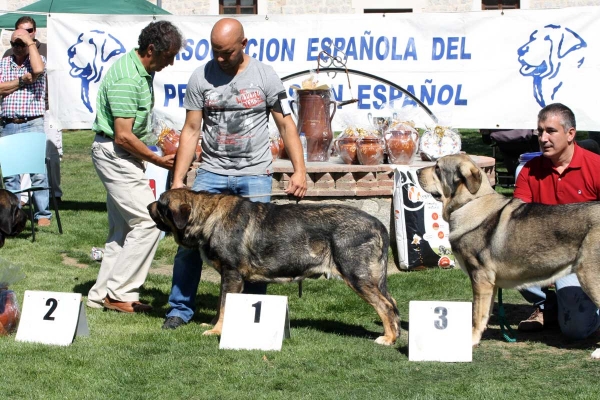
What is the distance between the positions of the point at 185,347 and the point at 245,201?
1.19 metres

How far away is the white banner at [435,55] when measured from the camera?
10500 millimetres

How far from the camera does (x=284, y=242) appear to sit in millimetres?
6207

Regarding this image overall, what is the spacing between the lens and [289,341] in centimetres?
619

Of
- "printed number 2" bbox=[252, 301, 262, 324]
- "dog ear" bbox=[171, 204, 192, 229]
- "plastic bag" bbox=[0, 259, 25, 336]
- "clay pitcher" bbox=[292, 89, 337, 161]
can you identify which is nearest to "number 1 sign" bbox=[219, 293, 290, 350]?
"printed number 2" bbox=[252, 301, 262, 324]

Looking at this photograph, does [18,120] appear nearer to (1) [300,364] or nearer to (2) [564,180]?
(1) [300,364]

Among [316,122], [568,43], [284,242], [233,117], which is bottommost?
[284,242]

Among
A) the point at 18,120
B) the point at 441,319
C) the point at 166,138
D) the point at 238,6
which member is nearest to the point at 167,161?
the point at 441,319

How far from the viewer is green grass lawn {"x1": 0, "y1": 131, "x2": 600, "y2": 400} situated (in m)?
5.05

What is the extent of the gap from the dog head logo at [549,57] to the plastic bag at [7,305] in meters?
6.94

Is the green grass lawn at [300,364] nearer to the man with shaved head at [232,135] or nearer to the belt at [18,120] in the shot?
the man with shaved head at [232,135]

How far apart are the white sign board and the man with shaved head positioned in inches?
56.2

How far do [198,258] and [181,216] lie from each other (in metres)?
0.61

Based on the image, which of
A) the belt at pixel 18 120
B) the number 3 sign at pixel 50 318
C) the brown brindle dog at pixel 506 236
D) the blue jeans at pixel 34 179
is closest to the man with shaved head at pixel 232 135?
the number 3 sign at pixel 50 318

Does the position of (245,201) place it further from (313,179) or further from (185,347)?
(313,179)
